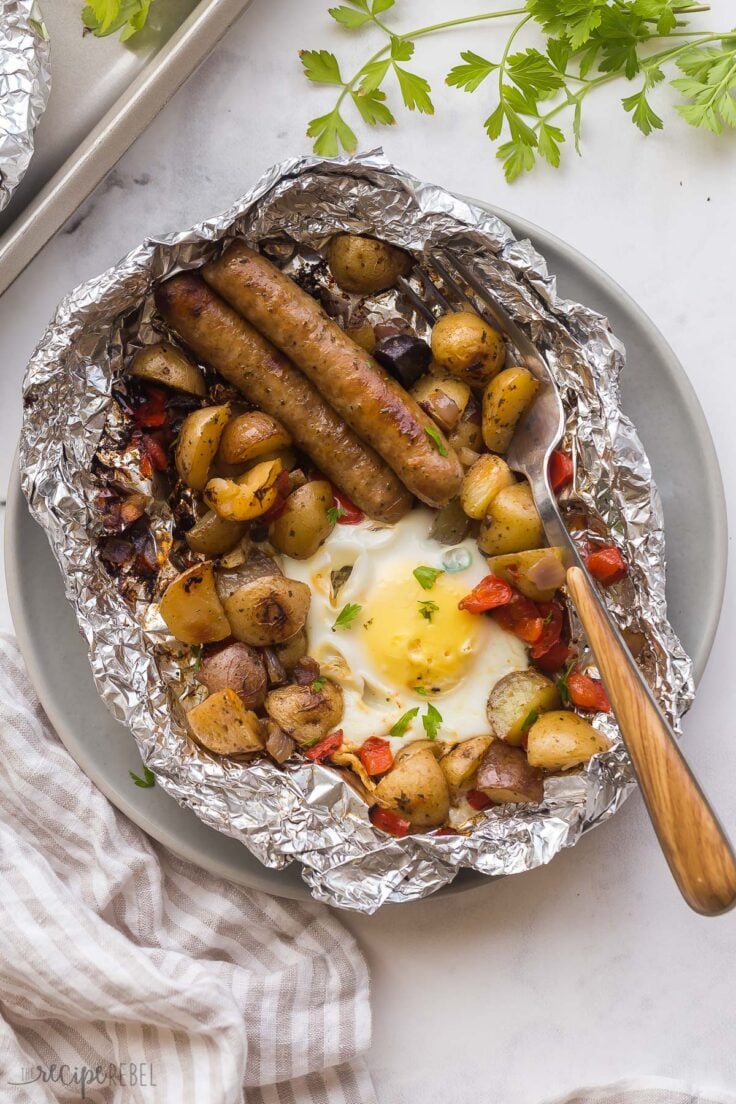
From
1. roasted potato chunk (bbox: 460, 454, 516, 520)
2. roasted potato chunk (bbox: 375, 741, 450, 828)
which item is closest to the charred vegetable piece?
roasted potato chunk (bbox: 460, 454, 516, 520)

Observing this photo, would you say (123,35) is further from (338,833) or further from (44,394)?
(338,833)

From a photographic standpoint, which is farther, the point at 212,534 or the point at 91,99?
the point at 91,99

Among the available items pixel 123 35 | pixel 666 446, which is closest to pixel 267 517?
pixel 666 446

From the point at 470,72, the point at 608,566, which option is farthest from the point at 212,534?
the point at 470,72

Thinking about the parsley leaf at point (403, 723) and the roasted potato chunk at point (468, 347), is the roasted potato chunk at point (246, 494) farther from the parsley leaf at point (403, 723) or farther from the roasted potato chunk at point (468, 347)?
the parsley leaf at point (403, 723)

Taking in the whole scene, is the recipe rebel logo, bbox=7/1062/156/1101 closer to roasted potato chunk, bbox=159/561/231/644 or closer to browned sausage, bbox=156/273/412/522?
roasted potato chunk, bbox=159/561/231/644

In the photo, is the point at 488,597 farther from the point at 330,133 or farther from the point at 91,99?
the point at 91,99
